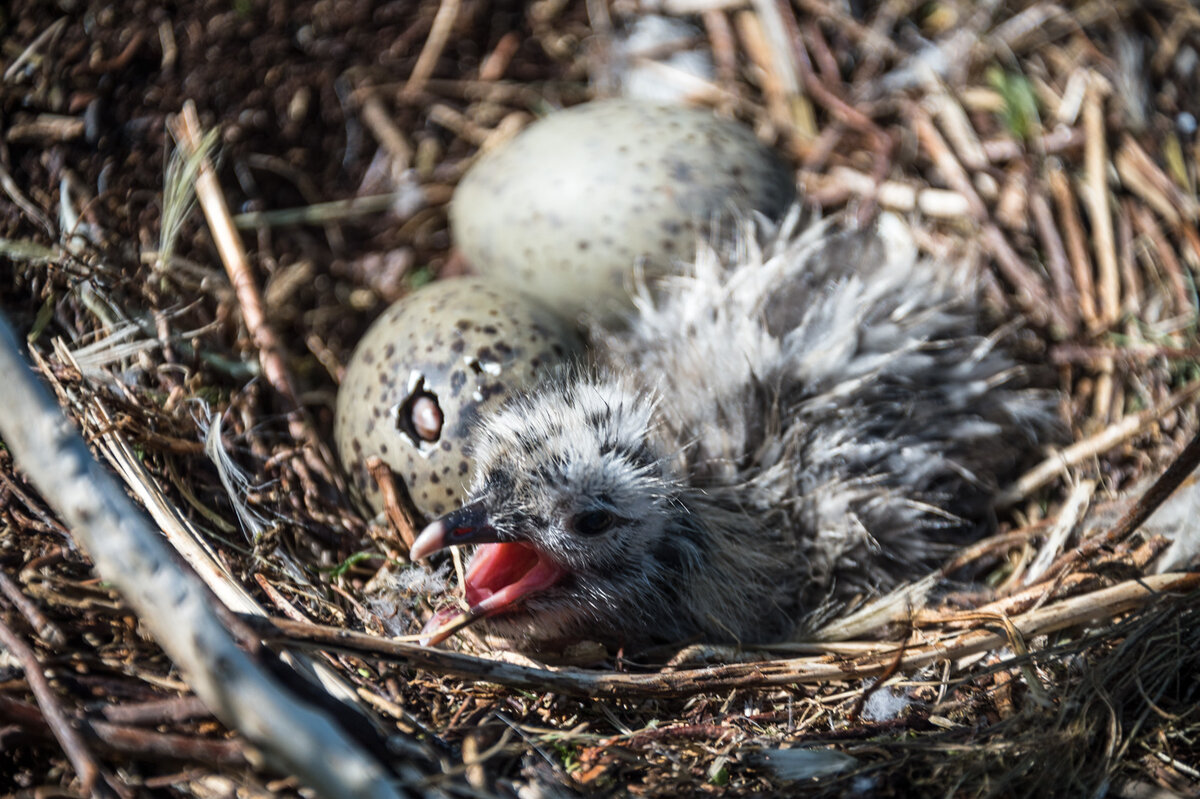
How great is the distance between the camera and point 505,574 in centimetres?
173

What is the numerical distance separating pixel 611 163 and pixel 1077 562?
134 cm

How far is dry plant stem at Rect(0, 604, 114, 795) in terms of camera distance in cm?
113

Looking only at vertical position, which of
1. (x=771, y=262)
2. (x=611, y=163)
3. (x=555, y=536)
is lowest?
(x=555, y=536)

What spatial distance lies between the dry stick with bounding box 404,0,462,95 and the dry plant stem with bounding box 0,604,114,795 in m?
1.97

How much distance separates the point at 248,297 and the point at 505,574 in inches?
42.1

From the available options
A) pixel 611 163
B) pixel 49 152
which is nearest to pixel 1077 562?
pixel 611 163

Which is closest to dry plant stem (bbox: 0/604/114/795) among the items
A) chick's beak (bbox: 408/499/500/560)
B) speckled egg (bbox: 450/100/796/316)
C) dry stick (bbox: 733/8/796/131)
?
chick's beak (bbox: 408/499/500/560)

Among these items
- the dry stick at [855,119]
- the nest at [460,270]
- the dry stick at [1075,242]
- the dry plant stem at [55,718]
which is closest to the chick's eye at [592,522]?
the nest at [460,270]

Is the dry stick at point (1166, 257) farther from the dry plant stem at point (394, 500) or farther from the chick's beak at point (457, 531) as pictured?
the dry plant stem at point (394, 500)

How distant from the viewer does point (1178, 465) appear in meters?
1.55

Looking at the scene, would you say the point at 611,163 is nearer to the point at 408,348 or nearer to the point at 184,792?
the point at 408,348

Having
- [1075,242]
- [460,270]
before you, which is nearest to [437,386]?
[460,270]

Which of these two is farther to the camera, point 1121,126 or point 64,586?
point 1121,126

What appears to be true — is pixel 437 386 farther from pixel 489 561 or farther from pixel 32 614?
pixel 32 614
